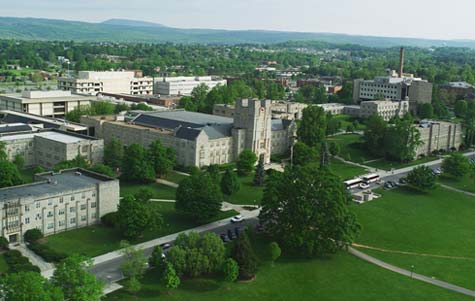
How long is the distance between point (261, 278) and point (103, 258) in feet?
50.8

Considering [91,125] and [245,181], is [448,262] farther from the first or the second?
[91,125]

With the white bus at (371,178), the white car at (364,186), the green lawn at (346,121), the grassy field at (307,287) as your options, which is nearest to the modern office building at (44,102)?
the green lawn at (346,121)

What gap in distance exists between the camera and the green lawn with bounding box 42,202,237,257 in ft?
189

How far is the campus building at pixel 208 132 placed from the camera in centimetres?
9475

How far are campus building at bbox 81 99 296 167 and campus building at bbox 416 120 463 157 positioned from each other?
2615 cm

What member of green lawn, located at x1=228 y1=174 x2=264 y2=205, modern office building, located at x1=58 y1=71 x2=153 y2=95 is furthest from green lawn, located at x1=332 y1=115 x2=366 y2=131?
modern office building, located at x1=58 y1=71 x2=153 y2=95

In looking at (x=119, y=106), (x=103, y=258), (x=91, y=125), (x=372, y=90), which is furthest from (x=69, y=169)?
(x=372, y=90)

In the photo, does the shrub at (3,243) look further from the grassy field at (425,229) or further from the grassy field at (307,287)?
the grassy field at (425,229)

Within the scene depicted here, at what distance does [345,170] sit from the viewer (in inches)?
3937

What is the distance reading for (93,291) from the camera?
42188mm

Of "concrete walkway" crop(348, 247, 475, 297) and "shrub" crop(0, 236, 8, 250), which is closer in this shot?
"concrete walkway" crop(348, 247, 475, 297)

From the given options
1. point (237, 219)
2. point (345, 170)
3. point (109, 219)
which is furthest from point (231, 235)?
point (345, 170)

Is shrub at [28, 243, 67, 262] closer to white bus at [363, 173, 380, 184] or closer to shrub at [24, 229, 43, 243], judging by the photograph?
shrub at [24, 229, 43, 243]

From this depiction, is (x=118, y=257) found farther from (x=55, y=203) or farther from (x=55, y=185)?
(x=55, y=185)
